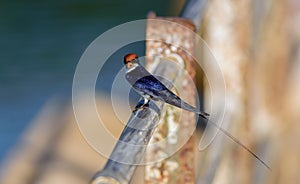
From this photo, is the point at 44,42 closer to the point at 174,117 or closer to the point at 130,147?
the point at 174,117

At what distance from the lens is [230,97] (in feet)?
4.74

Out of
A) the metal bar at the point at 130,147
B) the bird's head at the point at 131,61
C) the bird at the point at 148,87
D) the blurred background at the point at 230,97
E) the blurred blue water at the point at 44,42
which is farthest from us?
the blurred blue water at the point at 44,42

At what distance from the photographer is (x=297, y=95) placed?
1.81 meters

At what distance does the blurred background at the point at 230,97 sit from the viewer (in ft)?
4.77

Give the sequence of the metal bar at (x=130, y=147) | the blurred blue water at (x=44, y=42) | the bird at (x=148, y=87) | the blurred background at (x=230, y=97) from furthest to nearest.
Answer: the blurred blue water at (x=44, y=42)
the blurred background at (x=230, y=97)
the bird at (x=148, y=87)
the metal bar at (x=130, y=147)

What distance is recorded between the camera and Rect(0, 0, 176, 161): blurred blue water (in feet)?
11.8

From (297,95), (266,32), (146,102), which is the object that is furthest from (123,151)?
(297,95)

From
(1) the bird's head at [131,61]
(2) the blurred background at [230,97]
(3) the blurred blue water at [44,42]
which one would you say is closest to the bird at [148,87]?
(1) the bird's head at [131,61]

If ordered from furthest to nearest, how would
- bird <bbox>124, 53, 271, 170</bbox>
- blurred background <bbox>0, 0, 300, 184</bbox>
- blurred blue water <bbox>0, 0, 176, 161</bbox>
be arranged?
blurred blue water <bbox>0, 0, 176, 161</bbox>
blurred background <bbox>0, 0, 300, 184</bbox>
bird <bbox>124, 53, 271, 170</bbox>

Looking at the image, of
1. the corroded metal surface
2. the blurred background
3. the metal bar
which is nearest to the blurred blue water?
the blurred background

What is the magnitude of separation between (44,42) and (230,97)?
9.33 feet

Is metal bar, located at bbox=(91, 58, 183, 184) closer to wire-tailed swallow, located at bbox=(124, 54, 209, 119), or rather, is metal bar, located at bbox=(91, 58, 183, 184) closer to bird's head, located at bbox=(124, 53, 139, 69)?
wire-tailed swallow, located at bbox=(124, 54, 209, 119)

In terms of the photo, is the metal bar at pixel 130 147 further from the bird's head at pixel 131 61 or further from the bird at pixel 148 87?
the bird's head at pixel 131 61

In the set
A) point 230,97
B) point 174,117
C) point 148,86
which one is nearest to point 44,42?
point 230,97
